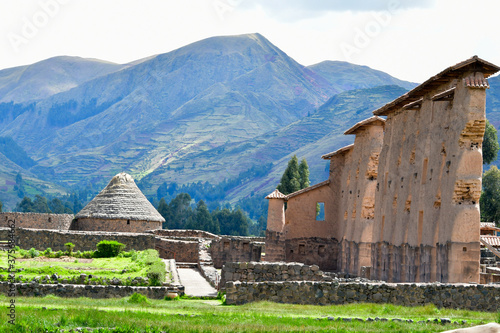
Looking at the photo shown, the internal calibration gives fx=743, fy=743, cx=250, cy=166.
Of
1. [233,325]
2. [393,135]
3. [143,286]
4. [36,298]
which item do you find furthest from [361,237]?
[233,325]

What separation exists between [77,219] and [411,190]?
92.6 feet

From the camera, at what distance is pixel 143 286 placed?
23891mm

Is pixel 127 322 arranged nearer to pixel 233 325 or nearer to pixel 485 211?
pixel 233 325

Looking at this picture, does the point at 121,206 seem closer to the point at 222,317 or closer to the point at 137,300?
the point at 137,300

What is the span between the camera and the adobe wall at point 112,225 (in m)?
52.1

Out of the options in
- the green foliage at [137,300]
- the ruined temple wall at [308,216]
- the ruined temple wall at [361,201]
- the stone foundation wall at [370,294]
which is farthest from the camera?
the ruined temple wall at [308,216]

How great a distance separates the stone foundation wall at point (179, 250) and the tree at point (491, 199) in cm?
3159

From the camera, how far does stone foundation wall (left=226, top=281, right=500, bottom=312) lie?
20.5m

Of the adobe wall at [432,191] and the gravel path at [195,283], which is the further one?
the adobe wall at [432,191]

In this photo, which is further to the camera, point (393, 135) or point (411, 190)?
point (393, 135)

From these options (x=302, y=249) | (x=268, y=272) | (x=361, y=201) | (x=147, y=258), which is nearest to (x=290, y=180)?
(x=302, y=249)

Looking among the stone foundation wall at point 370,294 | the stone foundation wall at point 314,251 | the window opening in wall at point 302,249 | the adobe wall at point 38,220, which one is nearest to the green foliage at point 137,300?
the stone foundation wall at point 370,294

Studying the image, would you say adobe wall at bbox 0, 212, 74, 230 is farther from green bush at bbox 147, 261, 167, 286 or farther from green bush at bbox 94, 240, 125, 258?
green bush at bbox 147, 261, 167, 286

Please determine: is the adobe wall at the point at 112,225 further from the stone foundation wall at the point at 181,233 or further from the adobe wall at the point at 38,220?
the adobe wall at the point at 38,220
